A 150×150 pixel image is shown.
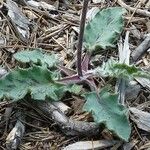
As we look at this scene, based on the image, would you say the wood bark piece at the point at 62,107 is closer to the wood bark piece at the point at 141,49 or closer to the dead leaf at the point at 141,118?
the dead leaf at the point at 141,118

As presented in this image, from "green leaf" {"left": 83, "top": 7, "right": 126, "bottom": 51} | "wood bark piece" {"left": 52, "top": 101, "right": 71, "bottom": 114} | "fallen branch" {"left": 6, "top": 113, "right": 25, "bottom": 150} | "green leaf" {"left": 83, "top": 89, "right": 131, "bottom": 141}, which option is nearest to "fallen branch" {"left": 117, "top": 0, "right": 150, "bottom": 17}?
"green leaf" {"left": 83, "top": 7, "right": 126, "bottom": 51}

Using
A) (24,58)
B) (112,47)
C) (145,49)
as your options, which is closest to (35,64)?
(24,58)

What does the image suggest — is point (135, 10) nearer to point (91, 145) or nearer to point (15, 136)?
point (91, 145)

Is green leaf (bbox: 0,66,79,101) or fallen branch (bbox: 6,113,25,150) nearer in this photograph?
fallen branch (bbox: 6,113,25,150)

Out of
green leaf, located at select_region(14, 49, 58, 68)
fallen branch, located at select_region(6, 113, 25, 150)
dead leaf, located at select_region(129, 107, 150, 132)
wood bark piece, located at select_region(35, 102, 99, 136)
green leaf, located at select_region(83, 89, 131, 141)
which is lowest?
fallen branch, located at select_region(6, 113, 25, 150)

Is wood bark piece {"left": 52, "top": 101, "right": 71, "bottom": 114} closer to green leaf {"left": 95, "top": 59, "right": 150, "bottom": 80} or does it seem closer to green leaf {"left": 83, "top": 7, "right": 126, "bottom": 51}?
green leaf {"left": 95, "top": 59, "right": 150, "bottom": 80}
